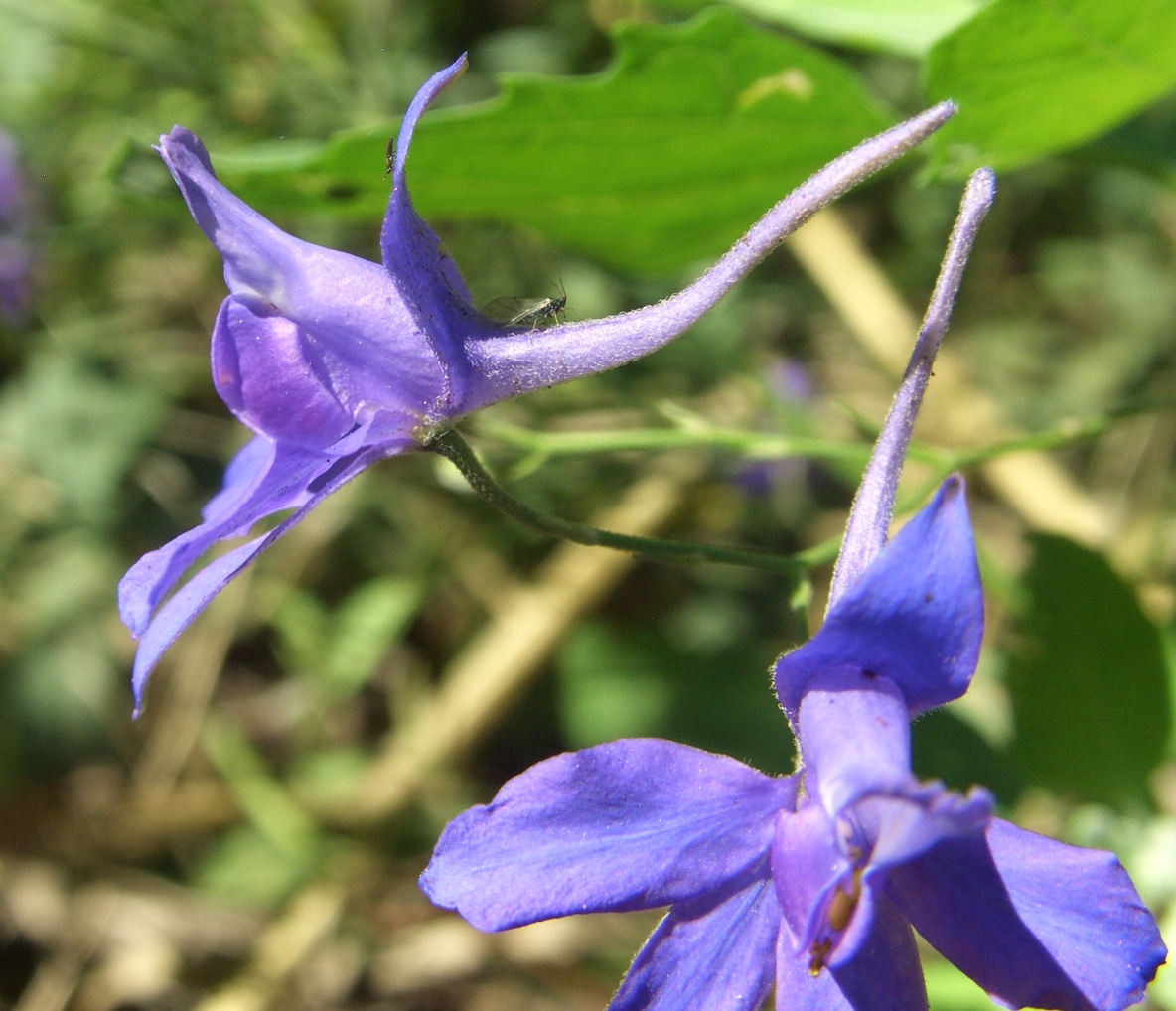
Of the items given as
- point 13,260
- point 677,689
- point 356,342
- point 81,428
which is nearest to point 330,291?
point 356,342

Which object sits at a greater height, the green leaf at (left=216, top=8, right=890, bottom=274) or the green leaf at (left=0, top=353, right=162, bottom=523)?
the green leaf at (left=0, top=353, right=162, bottom=523)

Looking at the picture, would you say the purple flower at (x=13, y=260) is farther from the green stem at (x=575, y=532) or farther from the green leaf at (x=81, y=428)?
the green stem at (x=575, y=532)

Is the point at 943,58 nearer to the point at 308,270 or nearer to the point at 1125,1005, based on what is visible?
the point at 308,270

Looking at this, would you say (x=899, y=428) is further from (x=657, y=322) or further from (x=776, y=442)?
(x=776, y=442)

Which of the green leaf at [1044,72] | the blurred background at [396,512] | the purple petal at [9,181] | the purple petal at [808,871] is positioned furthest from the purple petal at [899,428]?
the purple petal at [9,181]

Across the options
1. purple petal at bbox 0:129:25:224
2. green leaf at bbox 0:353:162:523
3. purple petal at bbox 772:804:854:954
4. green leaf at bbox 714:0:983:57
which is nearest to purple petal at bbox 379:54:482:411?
purple petal at bbox 772:804:854:954

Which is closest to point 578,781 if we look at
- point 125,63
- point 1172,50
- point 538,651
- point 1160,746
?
point 1172,50

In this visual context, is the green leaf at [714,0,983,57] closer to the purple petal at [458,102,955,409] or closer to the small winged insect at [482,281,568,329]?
the purple petal at [458,102,955,409]
